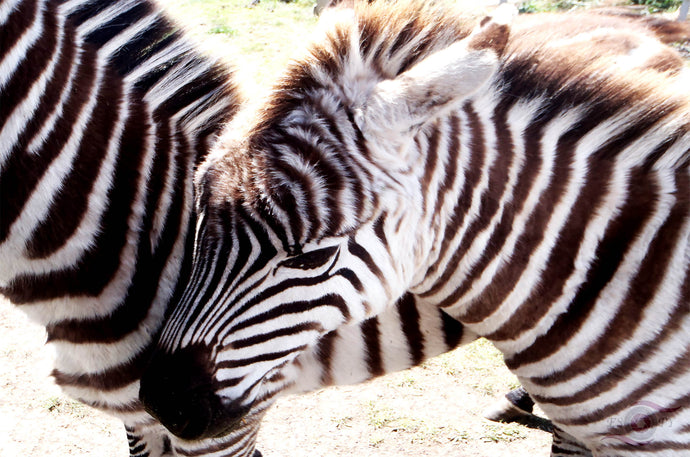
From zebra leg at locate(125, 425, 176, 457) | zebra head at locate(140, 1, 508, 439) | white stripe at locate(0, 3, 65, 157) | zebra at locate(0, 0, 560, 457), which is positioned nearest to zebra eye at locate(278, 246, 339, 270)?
zebra head at locate(140, 1, 508, 439)

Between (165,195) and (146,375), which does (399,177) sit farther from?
(146,375)

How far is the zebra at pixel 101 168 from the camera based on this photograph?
2.36 meters

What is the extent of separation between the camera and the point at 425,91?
2.04m

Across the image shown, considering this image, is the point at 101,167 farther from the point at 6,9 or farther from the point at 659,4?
the point at 659,4

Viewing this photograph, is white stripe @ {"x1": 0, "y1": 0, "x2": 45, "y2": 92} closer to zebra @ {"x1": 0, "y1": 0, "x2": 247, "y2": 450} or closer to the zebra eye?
zebra @ {"x1": 0, "y1": 0, "x2": 247, "y2": 450}

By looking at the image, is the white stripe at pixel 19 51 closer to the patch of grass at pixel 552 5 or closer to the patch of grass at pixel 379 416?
the patch of grass at pixel 379 416

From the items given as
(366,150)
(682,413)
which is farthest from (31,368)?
(682,413)

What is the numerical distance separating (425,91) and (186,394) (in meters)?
1.35

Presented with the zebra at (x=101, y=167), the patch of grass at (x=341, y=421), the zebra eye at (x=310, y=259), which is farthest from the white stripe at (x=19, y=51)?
the patch of grass at (x=341, y=421)

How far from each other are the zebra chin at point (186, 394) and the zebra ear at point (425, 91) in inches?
38.7

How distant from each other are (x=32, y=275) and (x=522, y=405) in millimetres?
3559

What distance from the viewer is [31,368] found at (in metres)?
5.41

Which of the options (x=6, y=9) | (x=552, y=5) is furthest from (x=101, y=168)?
(x=552, y=5)

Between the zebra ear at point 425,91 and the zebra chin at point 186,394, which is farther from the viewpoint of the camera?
the zebra chin at point 186,394
